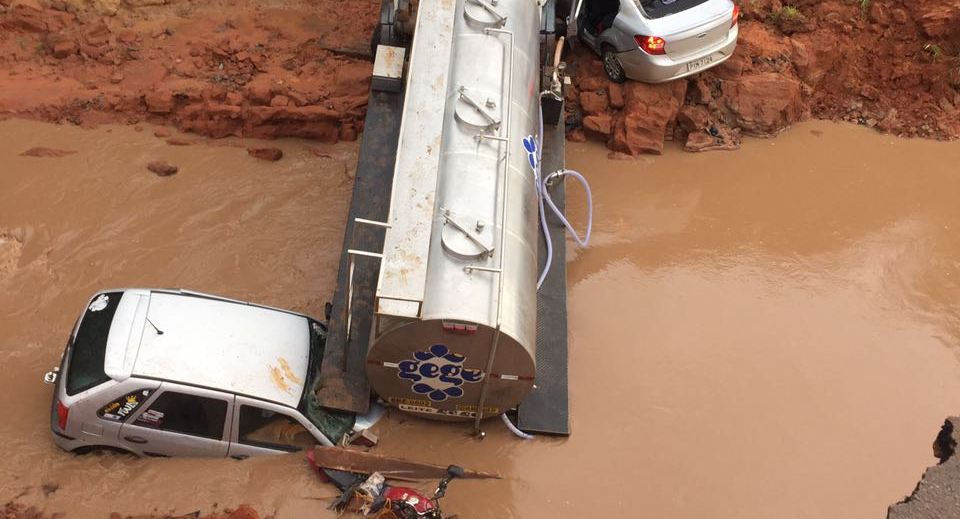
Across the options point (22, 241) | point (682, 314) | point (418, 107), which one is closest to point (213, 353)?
point (418, 107)

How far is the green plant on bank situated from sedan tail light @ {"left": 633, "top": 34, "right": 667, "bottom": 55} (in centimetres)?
405

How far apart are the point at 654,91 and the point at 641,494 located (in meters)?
5.23

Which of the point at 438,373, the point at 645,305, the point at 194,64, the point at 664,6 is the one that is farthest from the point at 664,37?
the point at 194,64

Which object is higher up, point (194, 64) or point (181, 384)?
point (194, 64)

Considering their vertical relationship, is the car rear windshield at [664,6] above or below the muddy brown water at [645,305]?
above

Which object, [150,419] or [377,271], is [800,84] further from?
[150,419]

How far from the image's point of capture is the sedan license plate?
987cm

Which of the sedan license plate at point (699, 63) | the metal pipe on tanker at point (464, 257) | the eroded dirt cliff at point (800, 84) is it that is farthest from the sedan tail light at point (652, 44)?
the metal pipe on tanker at point (464, 257)

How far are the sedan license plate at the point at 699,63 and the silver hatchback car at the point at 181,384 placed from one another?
597 cm

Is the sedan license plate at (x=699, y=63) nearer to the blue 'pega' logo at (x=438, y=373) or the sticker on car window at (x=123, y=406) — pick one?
the blue 'pega' logo at (x=438, y=373)

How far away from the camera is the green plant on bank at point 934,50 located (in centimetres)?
1089

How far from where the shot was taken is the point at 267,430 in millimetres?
6508

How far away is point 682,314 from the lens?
8.41 m

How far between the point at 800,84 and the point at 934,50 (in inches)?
75.1
